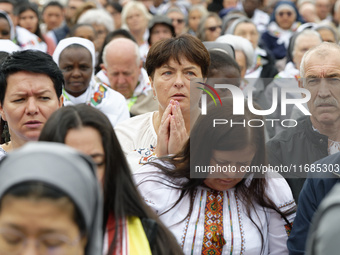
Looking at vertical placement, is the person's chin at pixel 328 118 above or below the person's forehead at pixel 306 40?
below

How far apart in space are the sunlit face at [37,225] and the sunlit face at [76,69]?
457 cm

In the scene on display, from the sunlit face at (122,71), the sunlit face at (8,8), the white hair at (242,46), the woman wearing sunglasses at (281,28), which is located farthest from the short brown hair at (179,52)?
the woman wearing sunglasses at (281,28)

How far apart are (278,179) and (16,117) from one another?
1.50m

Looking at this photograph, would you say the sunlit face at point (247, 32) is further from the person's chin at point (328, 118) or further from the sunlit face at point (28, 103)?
the sunlit face at point (28, 103)

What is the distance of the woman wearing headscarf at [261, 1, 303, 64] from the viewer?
36.1 feet

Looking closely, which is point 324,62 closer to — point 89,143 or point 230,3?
point 89,143

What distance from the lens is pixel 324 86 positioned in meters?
4.48

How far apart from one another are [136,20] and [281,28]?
8.69 feet

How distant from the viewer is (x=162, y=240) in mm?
2883

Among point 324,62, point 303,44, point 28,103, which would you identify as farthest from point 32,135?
point 303,44

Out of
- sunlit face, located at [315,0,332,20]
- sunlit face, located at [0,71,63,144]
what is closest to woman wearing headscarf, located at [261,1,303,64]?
sunlit face, located at [315,0,332,20]

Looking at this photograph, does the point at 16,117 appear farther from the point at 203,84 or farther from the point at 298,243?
the point at 298,243

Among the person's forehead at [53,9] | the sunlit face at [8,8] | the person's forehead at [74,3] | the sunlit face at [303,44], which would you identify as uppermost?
the person's forehead at [74,3]

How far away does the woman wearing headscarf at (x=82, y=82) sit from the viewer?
21.1 ft
